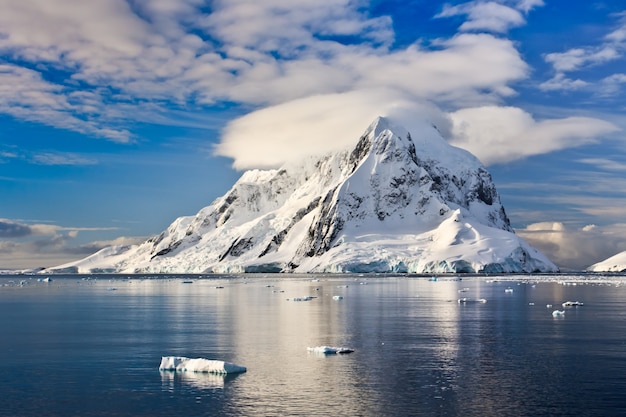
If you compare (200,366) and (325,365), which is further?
(325,365)

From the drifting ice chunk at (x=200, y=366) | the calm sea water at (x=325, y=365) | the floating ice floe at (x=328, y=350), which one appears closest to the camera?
the calm sea water at (x=325, y=365)

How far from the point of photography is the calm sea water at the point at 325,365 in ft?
70.2

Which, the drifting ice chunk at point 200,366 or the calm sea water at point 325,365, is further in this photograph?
the drifting ice chunk at point 200,366

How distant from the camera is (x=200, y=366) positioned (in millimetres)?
26969

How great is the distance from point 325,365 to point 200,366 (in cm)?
503

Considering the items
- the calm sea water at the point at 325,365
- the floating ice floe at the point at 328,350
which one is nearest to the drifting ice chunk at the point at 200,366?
the calm sea water at the point at 325,365

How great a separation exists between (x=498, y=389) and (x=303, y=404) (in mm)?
6961

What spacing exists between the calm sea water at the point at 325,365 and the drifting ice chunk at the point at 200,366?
52cm

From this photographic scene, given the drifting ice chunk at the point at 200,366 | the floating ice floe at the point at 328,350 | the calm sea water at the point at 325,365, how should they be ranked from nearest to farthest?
the calm sea water at the point at 325,365 → the drifting ice chunk at the point at 200,366 → the floating ice floe at the point at 328,350

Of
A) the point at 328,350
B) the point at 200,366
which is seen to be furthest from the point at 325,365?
the point at 200,366

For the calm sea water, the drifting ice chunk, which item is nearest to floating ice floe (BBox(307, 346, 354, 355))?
the calm sea water

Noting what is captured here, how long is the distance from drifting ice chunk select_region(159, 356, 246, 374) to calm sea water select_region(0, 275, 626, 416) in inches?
20.6

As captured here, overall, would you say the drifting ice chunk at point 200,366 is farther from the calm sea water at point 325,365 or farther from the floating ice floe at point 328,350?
the floating ice floe at point 328,350

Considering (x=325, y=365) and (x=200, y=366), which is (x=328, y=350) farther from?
(x=200, y=366)
